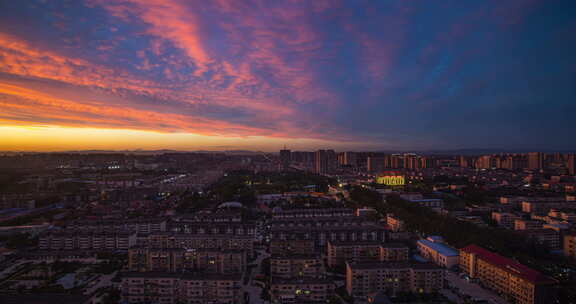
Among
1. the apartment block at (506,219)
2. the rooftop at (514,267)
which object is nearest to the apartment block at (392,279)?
the rooftop at (514,267)

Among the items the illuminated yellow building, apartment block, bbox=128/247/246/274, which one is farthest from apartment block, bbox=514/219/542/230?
the illuminated yellow building

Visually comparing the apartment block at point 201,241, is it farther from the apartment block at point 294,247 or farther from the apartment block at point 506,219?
the apartment block at point 506,219

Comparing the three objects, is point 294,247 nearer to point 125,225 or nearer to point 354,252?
point 354,252

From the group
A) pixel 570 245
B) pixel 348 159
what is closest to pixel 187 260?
pixel 570 245

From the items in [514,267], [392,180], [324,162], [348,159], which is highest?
[348,159]

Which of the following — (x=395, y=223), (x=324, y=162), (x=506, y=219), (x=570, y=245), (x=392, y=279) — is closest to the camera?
(x=392, y=279)
